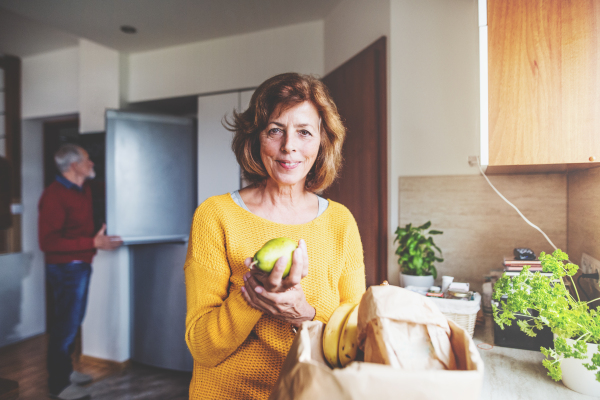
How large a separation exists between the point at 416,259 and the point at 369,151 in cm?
70

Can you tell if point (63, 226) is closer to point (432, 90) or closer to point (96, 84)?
point (96, 84)

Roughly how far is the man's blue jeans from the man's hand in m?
0.18

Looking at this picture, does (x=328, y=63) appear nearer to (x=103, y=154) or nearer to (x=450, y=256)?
(x=450, y=256)

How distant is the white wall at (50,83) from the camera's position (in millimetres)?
3602

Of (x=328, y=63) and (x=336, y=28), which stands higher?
(x=336, y=28)

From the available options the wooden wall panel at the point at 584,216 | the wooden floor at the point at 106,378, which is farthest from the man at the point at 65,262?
the wooden wall panel at the point at 584,216

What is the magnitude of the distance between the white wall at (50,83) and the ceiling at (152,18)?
423mm

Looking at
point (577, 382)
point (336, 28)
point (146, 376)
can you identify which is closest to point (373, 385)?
point (577, 382)

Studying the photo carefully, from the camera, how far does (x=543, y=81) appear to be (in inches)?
42.8

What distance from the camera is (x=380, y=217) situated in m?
2.05

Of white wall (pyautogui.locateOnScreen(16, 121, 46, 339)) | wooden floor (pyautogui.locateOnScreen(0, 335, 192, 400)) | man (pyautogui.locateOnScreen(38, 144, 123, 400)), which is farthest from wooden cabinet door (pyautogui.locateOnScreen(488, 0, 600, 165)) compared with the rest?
white wall (pyautogui.locateOnScreen(16, 121, 46, 339))

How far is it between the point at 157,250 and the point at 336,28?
215 cm

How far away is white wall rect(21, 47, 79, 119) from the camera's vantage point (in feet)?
11.8

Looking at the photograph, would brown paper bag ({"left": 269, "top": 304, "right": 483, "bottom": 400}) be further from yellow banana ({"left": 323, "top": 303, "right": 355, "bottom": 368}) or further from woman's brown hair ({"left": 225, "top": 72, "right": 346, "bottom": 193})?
woman's brown hair ({"left": 225, "top": 72, "right": 346, "bottom": 193})
